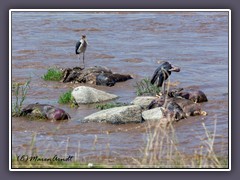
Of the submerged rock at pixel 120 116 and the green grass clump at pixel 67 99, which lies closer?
the submerged rock at pixel 120 116

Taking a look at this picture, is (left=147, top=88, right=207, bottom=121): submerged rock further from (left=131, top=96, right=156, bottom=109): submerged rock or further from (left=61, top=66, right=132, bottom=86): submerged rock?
(left=61, top=66, right=132, bottom=86): submerged rock

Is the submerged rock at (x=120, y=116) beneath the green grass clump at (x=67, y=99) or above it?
beneath

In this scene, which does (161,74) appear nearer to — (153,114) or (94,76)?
(153,114)

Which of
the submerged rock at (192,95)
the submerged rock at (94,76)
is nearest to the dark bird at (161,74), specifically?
the submerged rock at (192,95)

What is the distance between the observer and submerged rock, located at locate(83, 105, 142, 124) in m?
18.3

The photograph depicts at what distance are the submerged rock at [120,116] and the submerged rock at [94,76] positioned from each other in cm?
377

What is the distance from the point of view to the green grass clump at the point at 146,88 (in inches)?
801

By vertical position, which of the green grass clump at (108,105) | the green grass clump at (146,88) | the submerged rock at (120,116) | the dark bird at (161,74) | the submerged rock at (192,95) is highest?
the dark bird at (161,74)

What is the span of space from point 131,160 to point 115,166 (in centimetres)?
87

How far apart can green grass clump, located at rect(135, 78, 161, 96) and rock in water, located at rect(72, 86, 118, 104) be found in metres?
0.67

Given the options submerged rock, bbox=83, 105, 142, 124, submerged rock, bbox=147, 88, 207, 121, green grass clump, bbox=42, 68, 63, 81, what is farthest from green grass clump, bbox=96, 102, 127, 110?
green grass clump, bbox=42, 68, 63, 81

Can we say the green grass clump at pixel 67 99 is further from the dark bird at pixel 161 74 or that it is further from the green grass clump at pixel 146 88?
the dark bird at pixel 161 74

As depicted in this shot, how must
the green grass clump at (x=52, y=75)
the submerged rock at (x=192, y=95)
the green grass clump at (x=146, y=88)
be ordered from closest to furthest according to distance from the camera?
the submerged rock at (x=192, y=95) < the green grass clump at (x=146, y=88) < the green grass clump at (x=52, y=75)
